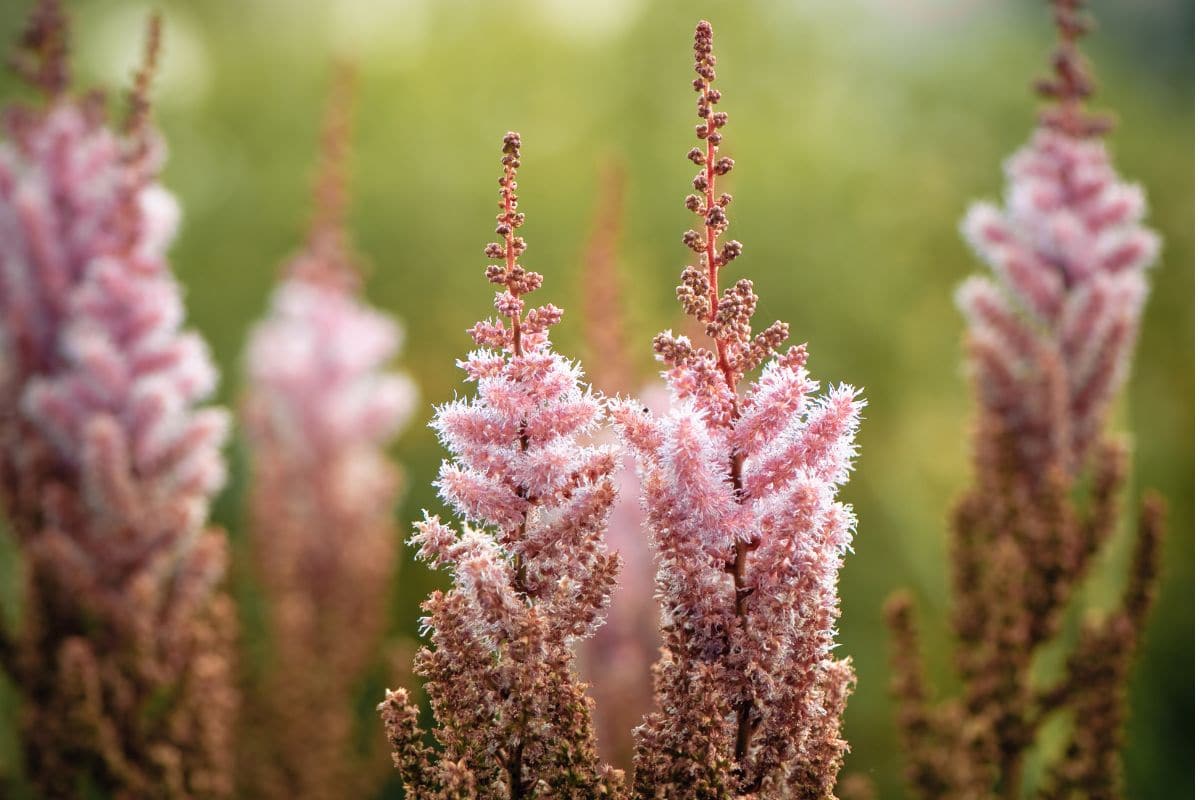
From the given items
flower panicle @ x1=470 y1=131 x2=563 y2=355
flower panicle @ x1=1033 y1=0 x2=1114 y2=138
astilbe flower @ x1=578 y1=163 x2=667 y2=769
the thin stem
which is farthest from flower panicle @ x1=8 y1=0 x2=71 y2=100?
flower panicle @ x1=1033 y1=0 x2=1114 y2=138

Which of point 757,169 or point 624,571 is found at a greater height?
point 757,169

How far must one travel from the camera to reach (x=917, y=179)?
7.24 meters

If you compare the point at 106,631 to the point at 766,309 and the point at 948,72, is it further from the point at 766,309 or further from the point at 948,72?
the point at 948,72

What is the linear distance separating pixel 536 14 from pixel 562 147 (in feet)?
3.70

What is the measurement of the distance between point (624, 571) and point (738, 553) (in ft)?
5.06

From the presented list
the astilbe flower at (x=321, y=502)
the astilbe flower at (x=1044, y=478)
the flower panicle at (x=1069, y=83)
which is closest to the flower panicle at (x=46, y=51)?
the astilbe flower at (x=321, y=502)

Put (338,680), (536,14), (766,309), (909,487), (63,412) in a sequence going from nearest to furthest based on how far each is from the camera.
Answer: (63,412) → (338,680) → (766,309) → (909,487) → (536,14)

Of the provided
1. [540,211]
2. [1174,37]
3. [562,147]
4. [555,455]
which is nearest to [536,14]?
[562,147]

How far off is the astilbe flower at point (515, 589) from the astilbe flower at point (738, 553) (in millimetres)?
82

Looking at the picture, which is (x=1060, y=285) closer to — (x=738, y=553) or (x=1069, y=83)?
(x=1069, y=83)

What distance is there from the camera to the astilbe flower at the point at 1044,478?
9.30 feet

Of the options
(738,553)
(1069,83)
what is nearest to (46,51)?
(738,553)

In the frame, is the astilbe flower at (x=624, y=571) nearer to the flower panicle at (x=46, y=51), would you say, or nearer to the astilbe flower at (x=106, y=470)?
the astilbe flower at (x=106, y=470)

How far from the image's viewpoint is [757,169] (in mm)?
7074
